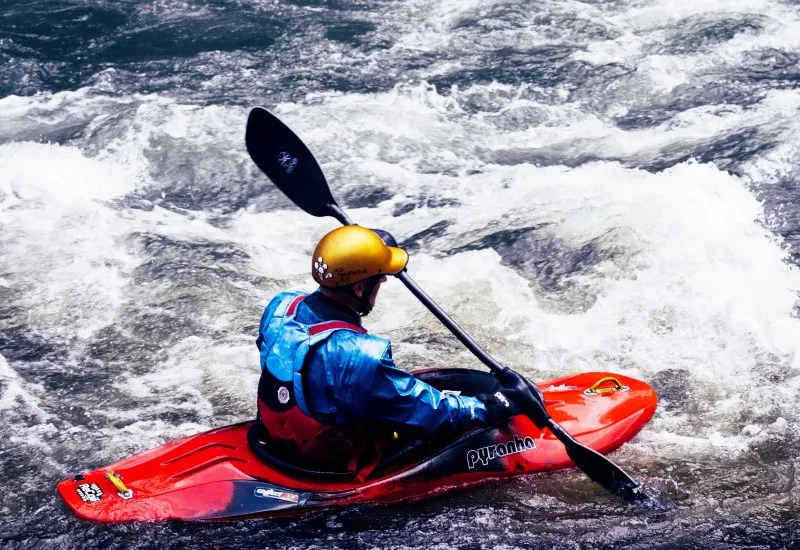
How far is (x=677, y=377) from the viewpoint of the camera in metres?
5.32

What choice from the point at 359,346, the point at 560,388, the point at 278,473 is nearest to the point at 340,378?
the point at 359,346

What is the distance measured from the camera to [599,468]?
13.5 feet

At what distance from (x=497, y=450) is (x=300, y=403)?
Answer: 3.29ft

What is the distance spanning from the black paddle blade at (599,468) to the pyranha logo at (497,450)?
0.20 metres

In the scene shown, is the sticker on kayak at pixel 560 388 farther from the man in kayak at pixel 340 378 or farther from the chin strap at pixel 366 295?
the chin strap at pixel 366 295

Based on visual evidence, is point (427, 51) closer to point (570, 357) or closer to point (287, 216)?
point (287, 216)

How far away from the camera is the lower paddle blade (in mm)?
4098

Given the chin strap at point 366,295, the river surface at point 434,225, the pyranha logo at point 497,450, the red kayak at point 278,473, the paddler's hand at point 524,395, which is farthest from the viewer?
the river surface at point 434,225

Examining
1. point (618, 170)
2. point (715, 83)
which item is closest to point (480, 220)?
point (618, 170)

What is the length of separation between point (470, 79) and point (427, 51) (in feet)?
2.82

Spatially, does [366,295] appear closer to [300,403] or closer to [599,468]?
[300,403]

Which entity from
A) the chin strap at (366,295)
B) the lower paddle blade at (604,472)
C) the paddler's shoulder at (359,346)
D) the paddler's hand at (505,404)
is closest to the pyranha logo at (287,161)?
the chin strap at (366,295)

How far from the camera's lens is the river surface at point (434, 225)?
170 inches

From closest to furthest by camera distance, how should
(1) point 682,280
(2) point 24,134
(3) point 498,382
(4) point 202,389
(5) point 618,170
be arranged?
(3) point 498,382
(4) point 202,389
(1) point 682,280
(5) point 618,170
(2) point 24,134
